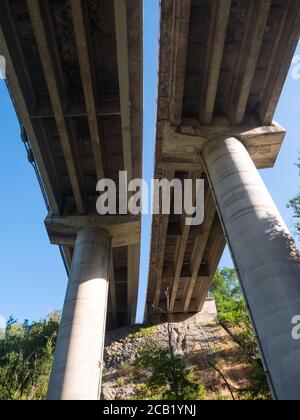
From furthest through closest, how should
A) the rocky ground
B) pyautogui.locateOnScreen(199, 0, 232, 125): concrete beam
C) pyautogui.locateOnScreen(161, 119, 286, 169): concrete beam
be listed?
the rocky ground, pyautogui.locateOnScreen(161, 119, 286, 169): concrete beam, pyautogui.locateOnScreen(199, 0, 232, 125): concrete beam

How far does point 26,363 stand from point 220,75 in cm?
1540

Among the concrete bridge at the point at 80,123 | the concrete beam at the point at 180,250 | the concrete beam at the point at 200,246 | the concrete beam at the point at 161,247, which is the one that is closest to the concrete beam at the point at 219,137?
the concrete bridge at the point at 80,123

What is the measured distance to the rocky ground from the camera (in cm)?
1836

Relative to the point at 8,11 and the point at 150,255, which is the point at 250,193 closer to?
the point at 8,11

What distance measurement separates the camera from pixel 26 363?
16703 millimetres

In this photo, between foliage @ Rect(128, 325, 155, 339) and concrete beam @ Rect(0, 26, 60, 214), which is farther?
foliage @ Rect(128, 325, 155, 339)

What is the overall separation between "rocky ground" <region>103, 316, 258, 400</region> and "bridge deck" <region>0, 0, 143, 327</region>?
356 inches

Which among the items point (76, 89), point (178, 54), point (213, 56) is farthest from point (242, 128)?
point (76, 89)

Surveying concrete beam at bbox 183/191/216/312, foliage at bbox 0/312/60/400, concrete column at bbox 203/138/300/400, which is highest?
concrete beam at bbox 183/191/216/312

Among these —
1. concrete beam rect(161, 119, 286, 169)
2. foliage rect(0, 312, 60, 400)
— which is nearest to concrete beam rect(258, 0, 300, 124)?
concrete beam rect(161, 119, 286, 169)

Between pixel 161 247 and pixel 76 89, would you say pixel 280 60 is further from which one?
pixel 161 247

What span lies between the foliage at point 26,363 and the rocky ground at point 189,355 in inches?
158

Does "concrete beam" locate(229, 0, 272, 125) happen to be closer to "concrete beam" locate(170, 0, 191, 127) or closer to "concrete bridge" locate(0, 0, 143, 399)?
"concrete beam" locate(170, 0, 191, 127)

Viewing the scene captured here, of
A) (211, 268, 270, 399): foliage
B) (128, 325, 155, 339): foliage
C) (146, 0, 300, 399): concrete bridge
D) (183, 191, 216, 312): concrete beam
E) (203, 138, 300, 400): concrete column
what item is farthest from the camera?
(128, 325, 155, 339): foliage
